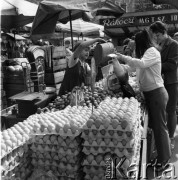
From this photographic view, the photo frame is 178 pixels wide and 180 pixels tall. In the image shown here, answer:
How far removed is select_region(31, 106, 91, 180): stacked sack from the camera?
2293 millimetres

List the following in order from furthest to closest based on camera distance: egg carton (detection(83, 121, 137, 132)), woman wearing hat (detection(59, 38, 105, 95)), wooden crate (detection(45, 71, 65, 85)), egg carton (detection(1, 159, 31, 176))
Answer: wooden crate (detection(45, 71, 65, 85))
woman wearing hat (detection(59, 38, 105, 95))
egg carton (detection(83, 121, 137, 132))
egg carton (detection(1, 159, 31, 176))

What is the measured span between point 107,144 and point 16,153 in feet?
2.52

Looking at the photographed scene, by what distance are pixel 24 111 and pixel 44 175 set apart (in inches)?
59.4

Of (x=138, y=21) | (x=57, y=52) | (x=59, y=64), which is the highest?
(x=138, y=21)

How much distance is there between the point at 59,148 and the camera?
232 centimetres

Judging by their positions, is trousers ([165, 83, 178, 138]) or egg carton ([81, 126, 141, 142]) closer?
egg carton ([81, 126, 141, 142])

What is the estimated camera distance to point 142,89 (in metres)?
3.60

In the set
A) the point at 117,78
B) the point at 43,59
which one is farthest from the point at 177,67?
the point at 43,59

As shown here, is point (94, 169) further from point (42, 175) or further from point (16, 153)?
point (16, 153)

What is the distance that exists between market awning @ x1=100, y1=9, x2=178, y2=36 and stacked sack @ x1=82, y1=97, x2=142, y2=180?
15.2 metres

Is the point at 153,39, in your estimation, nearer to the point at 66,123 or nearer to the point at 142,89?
the point at 142,89

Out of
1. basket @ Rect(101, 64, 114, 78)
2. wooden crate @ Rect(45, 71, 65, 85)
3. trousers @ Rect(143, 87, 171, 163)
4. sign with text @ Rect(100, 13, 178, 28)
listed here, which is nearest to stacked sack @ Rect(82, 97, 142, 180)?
trousers @ Rect(143, 87, 171, 163)

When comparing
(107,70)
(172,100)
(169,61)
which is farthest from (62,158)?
(172,100)

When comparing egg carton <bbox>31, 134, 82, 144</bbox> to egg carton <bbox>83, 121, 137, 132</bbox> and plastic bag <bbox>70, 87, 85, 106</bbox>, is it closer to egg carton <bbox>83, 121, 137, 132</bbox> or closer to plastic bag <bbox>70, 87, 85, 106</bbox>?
egg carton <bbox>83, 121, 137, 132</bbox>
